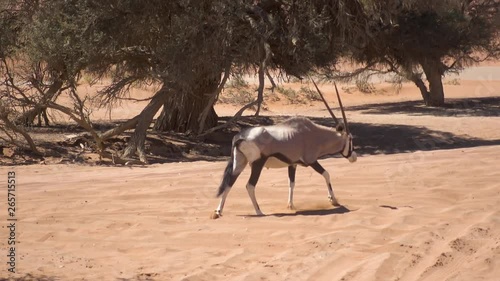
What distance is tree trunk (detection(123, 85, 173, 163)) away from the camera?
1814 centimetres

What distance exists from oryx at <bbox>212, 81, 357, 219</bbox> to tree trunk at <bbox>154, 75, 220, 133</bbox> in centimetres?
1079

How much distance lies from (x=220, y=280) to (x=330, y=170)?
661 cm

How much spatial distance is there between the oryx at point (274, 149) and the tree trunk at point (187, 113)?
10.8 metres

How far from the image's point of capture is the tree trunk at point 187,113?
21.8 metres

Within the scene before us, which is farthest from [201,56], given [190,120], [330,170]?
[330,170]

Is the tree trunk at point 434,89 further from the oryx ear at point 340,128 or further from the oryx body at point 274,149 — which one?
the oryx body at point 274,149

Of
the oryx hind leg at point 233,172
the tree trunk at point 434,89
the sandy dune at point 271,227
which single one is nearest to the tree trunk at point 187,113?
the sandy dune at point 271,227

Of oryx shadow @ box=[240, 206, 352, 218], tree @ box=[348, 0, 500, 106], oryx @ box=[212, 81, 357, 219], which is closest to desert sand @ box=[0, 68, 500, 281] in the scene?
oryx shadow @ box=[240, 206, 352, 218]

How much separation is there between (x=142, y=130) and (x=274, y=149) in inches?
349

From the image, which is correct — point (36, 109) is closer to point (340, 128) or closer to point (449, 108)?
point (340, 128)

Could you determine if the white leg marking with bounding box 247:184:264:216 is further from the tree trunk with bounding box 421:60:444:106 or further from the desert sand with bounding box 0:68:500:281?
the tree trunk with bounding box 421:60:444:106

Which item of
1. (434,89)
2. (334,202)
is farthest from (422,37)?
(334,202)

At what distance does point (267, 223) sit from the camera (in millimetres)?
9938

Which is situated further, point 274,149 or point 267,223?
point 274,149
